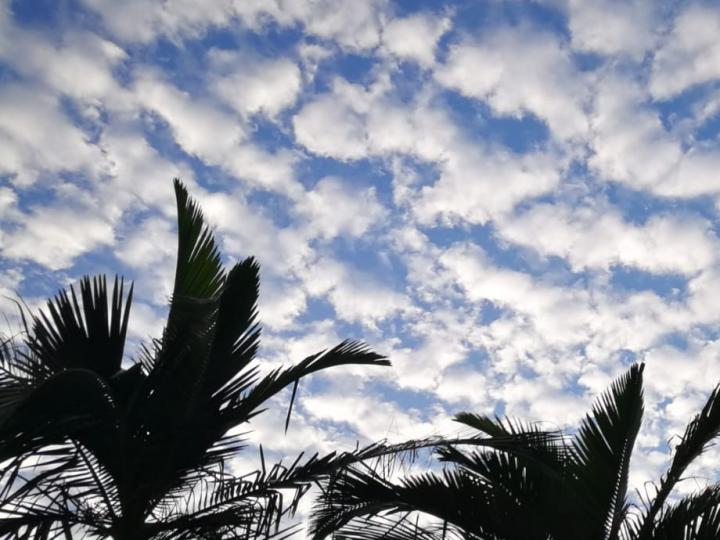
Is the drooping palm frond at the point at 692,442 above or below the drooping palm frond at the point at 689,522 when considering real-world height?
above

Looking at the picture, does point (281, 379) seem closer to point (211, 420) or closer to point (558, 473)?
point (211, 420)

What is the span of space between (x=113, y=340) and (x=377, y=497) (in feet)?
8.69

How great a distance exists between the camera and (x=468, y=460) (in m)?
7.06

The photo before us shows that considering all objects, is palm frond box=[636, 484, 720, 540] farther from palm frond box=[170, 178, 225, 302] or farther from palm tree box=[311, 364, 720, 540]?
palm frond box=[170, 178, 225, 302]

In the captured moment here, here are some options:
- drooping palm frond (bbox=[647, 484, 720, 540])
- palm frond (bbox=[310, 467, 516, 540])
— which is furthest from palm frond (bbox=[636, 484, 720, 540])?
palm frond (bbox=[310, 467, 516, 540])

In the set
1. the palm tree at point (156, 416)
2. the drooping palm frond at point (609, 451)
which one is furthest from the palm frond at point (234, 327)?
the drooping palm frond at point (609, 451)

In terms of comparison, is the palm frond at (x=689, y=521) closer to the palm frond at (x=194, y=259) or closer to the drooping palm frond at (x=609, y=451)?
the drooping palm frond at (x=609, y=451)

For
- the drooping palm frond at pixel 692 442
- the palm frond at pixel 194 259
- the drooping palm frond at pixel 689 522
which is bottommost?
the drooping palm frond at pixel 689 522

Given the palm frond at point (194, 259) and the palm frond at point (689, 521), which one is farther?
the palm frond at point (194, 259)

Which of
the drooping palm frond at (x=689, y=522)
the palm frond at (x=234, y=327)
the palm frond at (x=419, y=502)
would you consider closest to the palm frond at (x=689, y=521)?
the drooping palm frond at (x=689, y=522)

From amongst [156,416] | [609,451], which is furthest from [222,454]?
[609,451]

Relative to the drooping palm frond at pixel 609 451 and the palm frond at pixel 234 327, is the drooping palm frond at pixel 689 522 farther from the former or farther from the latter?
the palm frond at pixel 234 327

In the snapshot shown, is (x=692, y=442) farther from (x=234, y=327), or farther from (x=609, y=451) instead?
(x=234, y=327)

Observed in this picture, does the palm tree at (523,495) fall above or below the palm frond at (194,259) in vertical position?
below
